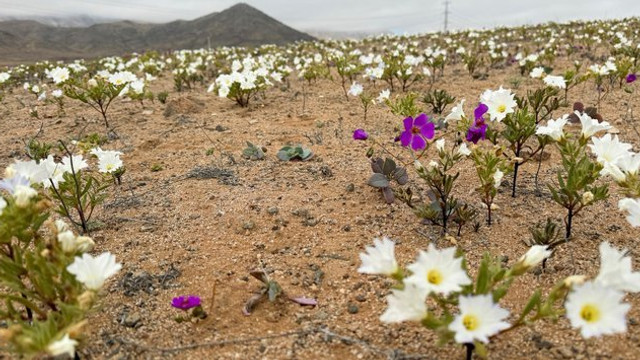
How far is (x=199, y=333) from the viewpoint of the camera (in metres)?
2.10

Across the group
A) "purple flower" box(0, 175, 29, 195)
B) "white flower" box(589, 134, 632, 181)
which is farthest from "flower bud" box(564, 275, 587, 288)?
"purple flower" box(0, 175, 29, 195)

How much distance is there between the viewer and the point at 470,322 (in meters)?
1.46

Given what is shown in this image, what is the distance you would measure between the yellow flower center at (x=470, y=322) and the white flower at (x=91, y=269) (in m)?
1.17

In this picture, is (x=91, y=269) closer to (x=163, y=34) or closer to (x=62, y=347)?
(x=62, y=347)

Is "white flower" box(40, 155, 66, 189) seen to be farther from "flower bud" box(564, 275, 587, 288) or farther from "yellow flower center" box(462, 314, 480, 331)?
"flower bud" box(564, 275, 587, 288)

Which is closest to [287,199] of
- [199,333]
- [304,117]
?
[199,333]

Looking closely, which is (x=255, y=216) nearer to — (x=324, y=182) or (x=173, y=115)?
(x=324, y=182)

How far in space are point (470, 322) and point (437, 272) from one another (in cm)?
18

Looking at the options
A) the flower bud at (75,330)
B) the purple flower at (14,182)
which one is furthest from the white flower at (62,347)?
the purple flower at (14,182)

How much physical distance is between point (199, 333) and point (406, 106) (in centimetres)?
211

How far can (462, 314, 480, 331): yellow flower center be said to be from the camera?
145 centimetres

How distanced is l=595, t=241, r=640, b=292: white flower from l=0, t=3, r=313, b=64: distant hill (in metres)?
56.4

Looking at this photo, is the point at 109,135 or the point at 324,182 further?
the point at 109,135

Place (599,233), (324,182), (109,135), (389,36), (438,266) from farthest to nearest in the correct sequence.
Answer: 1. (389,36)
2. (109,135)
3. (324,182)
4. (599,233)
5. (438,266)
